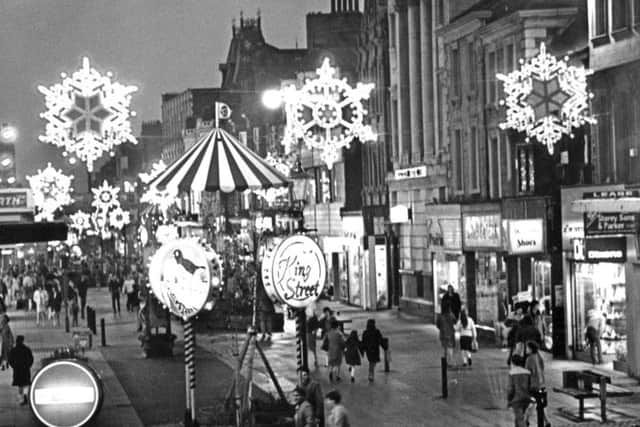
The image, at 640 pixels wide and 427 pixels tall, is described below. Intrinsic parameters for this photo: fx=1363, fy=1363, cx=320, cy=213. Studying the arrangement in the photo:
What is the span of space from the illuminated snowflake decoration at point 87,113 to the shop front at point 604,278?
386 inches

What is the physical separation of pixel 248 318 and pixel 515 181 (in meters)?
12.4

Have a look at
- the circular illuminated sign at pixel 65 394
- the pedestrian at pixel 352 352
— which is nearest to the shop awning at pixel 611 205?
the pedestrian at pixel 352 352

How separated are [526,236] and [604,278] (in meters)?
4.34

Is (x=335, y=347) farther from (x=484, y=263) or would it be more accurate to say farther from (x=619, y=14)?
(x=484, y=263)

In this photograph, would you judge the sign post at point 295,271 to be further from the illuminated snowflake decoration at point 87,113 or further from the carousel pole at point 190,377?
the illuminated snowflake decoration at point 87,113

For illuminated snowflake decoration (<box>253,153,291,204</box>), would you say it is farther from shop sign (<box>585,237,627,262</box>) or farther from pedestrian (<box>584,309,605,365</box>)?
shop sign (<box>585,237,627,262</box>)

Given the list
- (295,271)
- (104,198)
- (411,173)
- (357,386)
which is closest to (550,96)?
(357,386)

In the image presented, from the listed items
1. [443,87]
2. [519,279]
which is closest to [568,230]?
[519,279]

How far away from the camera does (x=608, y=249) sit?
3219 cm

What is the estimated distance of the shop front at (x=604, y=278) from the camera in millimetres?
30031

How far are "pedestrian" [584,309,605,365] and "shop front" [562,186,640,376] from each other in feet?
0.12

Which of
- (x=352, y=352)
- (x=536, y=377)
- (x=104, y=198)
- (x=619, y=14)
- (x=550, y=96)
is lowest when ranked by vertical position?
(x=352, y=352)

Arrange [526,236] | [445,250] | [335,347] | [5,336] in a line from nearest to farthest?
[335,347], [5,336], [526,236], [445,250]

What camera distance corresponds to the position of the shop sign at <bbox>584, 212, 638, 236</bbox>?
29.9 metres
